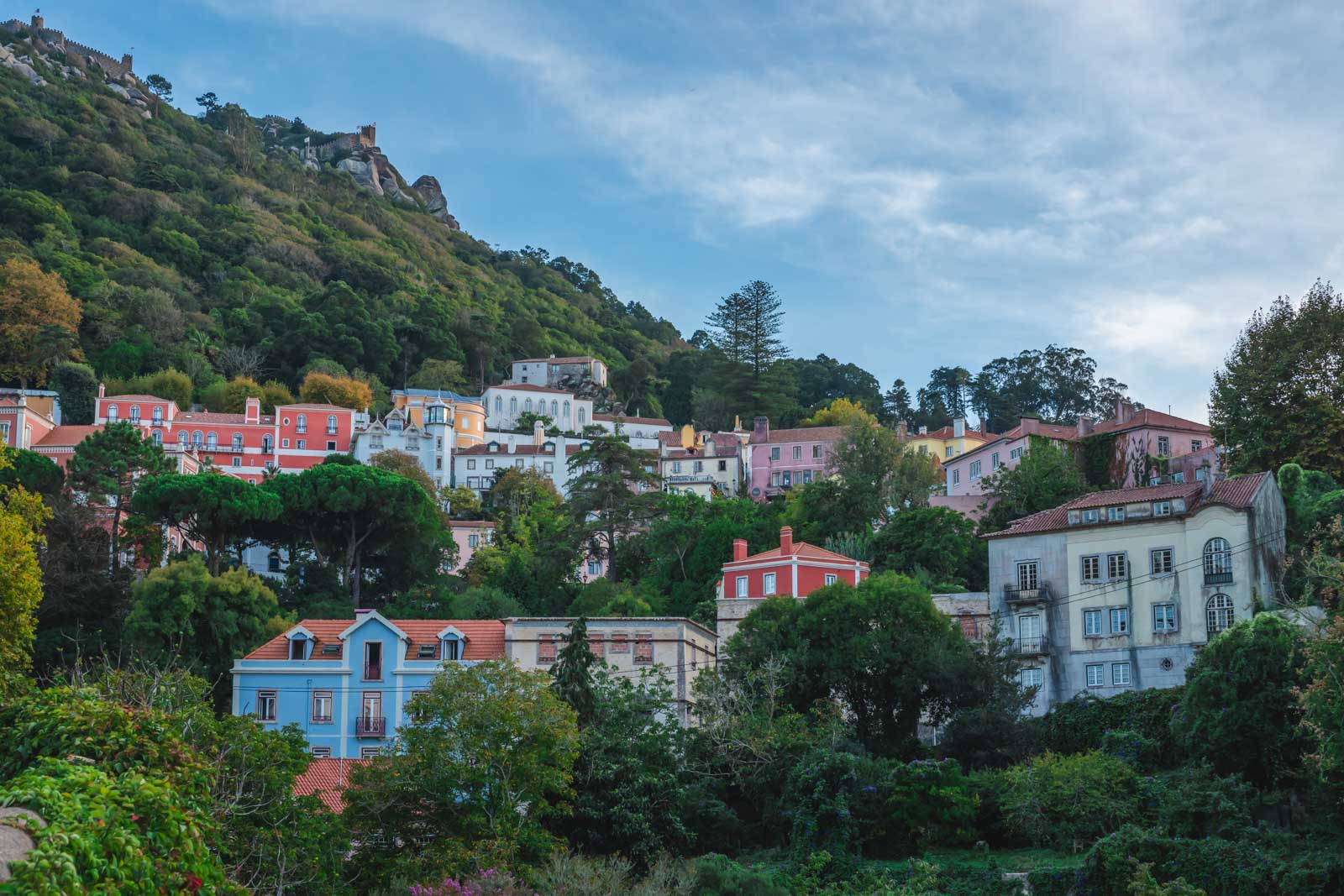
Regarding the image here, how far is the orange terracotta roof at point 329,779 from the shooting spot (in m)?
34.0

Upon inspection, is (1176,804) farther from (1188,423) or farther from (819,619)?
(1188,423)

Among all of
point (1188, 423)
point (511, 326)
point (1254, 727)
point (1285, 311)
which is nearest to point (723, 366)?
point (511, 326)

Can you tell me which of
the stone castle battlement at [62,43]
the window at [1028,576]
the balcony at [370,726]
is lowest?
the balcony at [370,726]

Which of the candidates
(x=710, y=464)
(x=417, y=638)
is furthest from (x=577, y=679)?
(x=710, y=464)

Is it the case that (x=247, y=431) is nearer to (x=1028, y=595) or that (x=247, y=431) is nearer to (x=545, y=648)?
(x=545, y=648)

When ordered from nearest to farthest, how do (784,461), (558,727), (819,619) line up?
(558,727), (819,619), (784,461)

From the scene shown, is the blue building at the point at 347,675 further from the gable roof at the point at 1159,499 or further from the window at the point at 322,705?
the gable roof at the point at 1159,499

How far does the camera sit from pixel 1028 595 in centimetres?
4959

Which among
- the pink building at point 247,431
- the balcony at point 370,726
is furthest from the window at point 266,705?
the pink building at point 247,431

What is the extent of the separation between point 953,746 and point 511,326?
4014 inches

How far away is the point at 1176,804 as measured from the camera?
34.4m

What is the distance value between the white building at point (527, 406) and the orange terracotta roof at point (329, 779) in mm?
69134

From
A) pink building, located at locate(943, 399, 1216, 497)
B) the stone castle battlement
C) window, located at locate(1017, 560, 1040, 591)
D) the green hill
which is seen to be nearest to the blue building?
window, located at locate(1017, 560, 1040, 591)

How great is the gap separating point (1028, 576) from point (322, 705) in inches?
988
